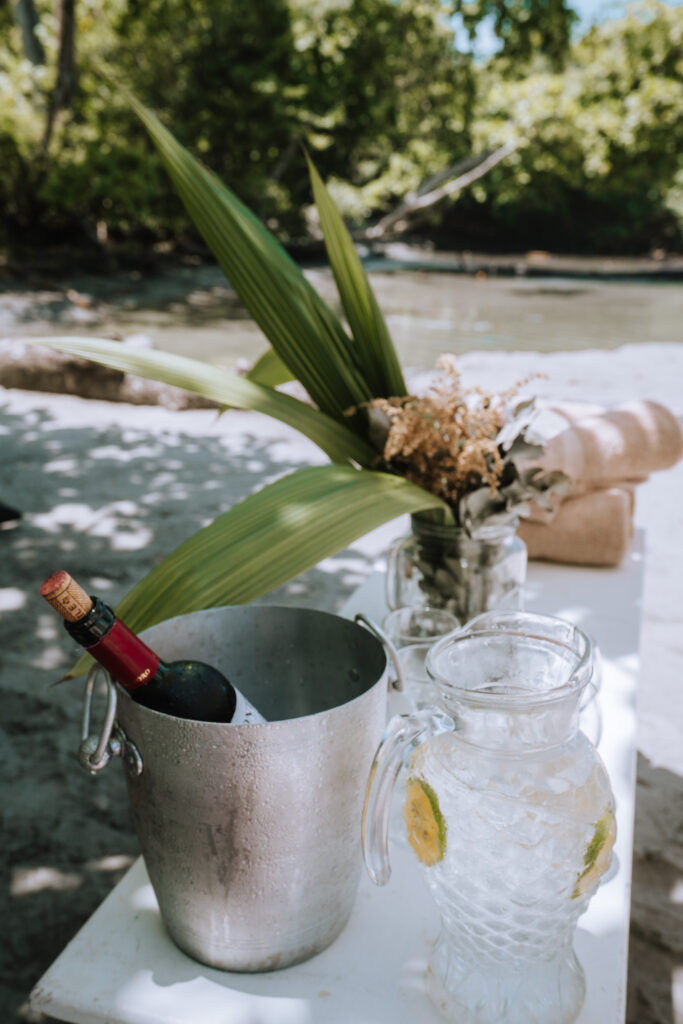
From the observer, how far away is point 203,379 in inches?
40.8

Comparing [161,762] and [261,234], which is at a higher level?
[261,234]

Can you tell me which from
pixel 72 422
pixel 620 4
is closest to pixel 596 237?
pixel 620 4

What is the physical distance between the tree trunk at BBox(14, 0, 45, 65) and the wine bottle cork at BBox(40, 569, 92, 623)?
11715mm

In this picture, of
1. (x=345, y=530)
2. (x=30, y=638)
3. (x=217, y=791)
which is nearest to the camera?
(x=217, y=791)

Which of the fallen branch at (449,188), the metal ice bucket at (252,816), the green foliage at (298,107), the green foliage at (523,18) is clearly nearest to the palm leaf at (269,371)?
the metal ice bucket at (252,816)

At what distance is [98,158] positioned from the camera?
39.0ft

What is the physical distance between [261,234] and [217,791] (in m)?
0.81

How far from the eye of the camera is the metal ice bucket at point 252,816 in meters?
0.67

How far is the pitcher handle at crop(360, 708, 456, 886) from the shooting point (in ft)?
2.18

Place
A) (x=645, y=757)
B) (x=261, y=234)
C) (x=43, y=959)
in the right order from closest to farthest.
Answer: (x=261, y=234) → (x=43, y=959) → (x=645, y=757)

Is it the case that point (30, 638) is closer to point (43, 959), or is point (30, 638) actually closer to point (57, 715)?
point (57, 715)

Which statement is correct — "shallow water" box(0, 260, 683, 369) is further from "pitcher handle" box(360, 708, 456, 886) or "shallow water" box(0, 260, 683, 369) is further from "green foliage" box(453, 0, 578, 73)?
"pitcher handle" box(360, 708, 456, 886)

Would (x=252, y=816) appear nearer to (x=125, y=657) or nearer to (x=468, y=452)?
(x=125, y=657)

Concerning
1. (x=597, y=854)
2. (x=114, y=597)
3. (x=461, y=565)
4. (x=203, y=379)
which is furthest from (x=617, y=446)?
(x=114, y=597)
